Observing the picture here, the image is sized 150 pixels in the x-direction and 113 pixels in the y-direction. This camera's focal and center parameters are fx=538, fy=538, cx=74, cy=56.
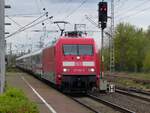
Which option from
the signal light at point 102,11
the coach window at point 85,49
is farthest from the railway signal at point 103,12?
the coach window at point 85,49

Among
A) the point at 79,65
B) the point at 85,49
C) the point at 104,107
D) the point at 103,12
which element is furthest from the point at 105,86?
the point at 104,107

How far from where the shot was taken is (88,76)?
28594 millimetres

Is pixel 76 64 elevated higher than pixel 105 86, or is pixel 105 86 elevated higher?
pixel 76 64

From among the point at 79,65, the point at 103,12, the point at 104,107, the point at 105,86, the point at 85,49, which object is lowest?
the point at 104,107

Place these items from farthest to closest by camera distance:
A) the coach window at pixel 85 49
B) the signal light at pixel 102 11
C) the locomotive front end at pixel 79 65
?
the signal light at pixel 102 11 < the coach window at pixel 85 49 < the locomotive front end at pixel 79 65

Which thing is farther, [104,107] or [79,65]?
[79,65]

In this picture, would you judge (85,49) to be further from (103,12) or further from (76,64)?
(103,12)

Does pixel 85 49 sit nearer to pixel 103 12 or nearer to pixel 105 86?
pixel 105 86

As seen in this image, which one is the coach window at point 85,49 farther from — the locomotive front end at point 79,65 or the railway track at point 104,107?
the railway track at point 104,107

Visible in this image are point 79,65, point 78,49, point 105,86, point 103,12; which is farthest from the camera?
point 103,12

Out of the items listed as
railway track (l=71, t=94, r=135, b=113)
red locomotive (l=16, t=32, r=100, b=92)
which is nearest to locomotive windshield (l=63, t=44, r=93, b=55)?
red locomotive (l=16, t=32, r=100, b=92)

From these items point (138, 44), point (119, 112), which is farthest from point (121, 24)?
point (119, 112)

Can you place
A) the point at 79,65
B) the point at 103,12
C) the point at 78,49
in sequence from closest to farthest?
the point at 79,65 < the point at 78,49 < the point at 103,12

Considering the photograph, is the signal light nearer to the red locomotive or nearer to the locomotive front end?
the red locomotive
